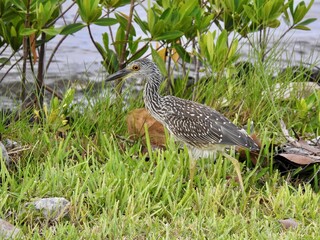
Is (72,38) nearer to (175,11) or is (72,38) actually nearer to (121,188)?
(175,11)

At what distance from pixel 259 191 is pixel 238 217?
0.55 m

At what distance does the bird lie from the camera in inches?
234

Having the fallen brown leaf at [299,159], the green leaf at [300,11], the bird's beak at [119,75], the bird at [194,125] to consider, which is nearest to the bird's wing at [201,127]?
the bird at [194,125]

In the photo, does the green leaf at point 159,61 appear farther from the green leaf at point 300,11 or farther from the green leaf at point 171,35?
the green leaf at point 300,11

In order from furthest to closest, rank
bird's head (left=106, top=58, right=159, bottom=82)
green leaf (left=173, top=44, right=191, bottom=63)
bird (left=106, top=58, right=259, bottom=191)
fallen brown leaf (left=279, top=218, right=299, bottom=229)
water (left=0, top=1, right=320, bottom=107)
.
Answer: water (left=0, top=1, right=320, bottom=107) → green leaf (left=173, top=44, right=191, bottom=63) → bird's head (left=106, top=58, right=159, bottom=82) → bird (left=106, top=58, right=259, bottom=191) → fallen brown leaf (left=279, top=218, right=299, bottom=229)

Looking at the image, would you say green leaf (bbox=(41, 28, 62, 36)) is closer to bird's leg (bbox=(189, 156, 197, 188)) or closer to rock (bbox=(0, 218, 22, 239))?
bird's leg (bbox=(189, 156, 197, 188))

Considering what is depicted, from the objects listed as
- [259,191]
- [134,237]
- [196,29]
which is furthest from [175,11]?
[134,237]

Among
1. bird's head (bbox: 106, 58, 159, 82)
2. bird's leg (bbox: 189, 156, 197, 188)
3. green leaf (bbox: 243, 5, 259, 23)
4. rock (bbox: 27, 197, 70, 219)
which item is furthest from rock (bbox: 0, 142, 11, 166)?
green leaf (bbox: 243, 5, 259, 23)

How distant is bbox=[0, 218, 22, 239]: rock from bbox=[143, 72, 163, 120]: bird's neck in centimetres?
165

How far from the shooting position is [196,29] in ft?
23.0

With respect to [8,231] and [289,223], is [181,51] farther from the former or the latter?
[8,231]

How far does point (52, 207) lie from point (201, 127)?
126 centimetres

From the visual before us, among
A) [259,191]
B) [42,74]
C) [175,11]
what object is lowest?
[259,191]

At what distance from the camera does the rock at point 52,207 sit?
5.32m
